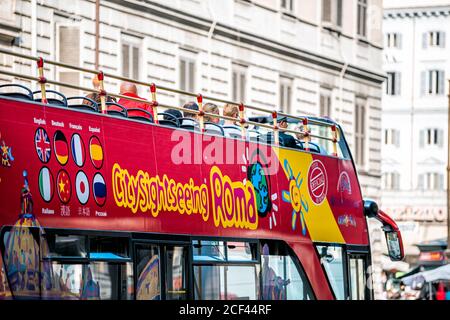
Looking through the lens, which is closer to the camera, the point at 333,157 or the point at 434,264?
the point at 333,157

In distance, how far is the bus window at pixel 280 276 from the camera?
13.9 meters

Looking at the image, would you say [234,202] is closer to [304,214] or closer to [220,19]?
[304,214]

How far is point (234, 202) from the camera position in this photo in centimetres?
1325

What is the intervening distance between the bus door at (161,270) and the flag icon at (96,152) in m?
0.85

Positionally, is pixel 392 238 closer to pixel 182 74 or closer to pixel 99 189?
pixel 99 189

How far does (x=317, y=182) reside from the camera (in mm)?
15070

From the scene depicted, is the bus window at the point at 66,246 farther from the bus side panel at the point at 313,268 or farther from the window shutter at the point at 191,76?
the window shutter at the point at 191,76

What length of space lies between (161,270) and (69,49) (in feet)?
44.2

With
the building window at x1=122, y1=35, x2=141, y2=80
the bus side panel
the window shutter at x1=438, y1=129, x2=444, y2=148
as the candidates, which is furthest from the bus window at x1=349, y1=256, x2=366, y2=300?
the window shutter at x1=438, y1=129, x2=444, y2=148

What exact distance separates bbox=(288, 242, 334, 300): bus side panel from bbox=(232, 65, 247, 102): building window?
17379mm

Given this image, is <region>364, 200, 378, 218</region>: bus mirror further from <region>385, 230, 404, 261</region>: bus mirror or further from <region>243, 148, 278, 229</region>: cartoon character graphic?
<region>243, 148, 278, 229</region>: cartoon character graphic

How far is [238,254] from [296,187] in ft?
4.92

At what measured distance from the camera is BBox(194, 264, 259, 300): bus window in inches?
498
